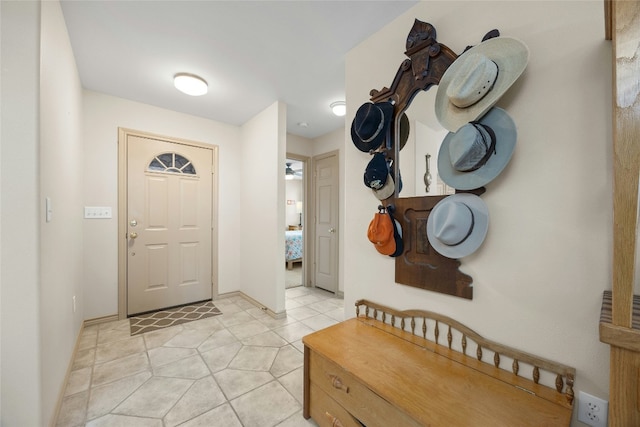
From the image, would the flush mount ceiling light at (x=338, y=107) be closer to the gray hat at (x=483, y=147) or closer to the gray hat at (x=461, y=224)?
the gray hat at (x=483, y=147)

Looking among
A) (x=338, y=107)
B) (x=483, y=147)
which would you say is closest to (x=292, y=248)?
(x=338, y=107)

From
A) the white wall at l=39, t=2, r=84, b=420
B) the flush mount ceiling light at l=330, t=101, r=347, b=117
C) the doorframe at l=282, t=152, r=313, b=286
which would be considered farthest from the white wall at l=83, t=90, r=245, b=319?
the flush mount ceiling light at l=330, t=101, r=347, b=117

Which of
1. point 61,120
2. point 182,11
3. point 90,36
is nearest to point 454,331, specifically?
point 182,11

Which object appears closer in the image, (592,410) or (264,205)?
(592,410)

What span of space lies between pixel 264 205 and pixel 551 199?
8.44 feet

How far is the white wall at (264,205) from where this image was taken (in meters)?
2.79

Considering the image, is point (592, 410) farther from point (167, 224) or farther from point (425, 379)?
point (167, 224)

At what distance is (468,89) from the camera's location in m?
1.15

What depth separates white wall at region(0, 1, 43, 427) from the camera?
1.08 m

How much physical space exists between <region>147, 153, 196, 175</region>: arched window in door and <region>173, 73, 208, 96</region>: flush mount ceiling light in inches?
38.9

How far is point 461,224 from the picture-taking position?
47.4 inches

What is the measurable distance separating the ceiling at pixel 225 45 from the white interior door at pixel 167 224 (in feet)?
2.23

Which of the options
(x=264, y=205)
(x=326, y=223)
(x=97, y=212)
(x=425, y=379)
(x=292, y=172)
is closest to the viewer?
(x=425, y=379)

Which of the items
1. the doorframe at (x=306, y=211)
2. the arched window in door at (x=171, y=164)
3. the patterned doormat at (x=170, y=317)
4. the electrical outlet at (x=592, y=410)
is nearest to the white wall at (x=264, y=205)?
the patterned doormat at (x=170, y=317)
